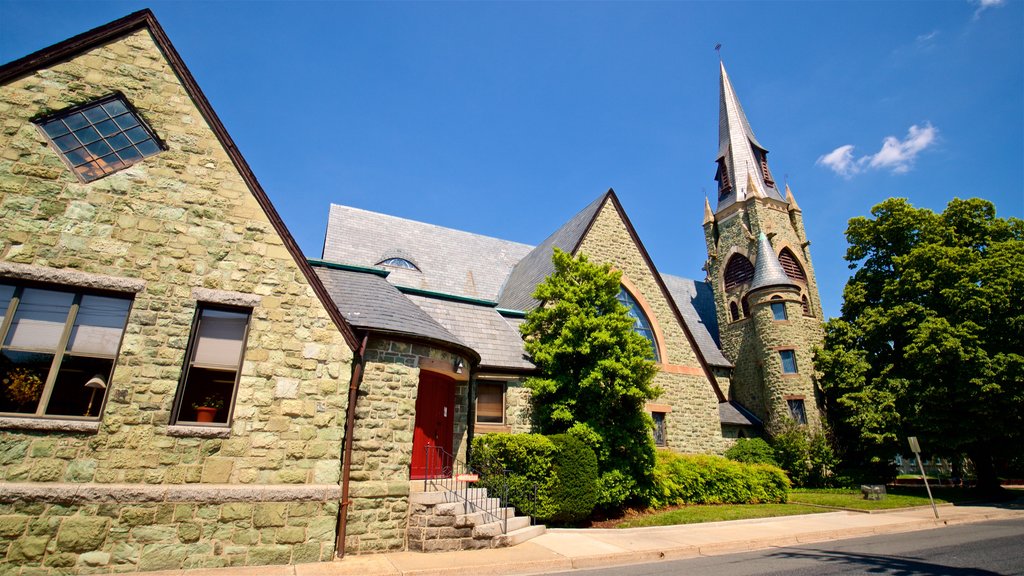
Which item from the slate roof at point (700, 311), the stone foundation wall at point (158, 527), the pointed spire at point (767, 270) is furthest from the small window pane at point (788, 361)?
the stone foundation wall at point (158, 527)

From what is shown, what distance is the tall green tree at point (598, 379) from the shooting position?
12.6 meters

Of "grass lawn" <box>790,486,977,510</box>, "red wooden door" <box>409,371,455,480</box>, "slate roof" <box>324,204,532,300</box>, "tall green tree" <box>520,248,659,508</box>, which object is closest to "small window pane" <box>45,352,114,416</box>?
"red wooden door" <box>409,371,455,480</box>

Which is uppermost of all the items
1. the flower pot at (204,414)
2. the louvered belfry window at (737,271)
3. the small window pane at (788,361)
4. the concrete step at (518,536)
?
the louvered belfry window at (737,271)

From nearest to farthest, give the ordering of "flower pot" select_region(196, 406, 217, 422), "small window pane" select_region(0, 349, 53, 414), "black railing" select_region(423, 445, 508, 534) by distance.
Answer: "small window pane" select_region(0, 349, 53, 414) < "flower pot" select_region(196, 406, 217, 422) < "black railing" select_region(423, 445, 508, 534)

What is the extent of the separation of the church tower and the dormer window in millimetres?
17717

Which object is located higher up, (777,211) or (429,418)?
(777,211)

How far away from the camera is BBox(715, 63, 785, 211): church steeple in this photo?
29781 millimetres

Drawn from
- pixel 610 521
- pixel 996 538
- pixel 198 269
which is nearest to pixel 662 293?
pixel 610 521

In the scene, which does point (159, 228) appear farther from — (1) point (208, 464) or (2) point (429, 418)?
(2) point (429, 418)

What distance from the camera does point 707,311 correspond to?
30.2 m

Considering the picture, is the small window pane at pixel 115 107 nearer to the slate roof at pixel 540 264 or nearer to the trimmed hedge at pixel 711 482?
the slate roof at pixel 540 264

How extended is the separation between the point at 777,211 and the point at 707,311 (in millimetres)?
7385

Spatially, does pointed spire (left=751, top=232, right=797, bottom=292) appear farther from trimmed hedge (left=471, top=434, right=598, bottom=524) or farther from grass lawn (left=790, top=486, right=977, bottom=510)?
trimmed hedge (left=471, top=434, right=598, bottom=524)

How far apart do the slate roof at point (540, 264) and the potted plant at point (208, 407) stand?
10.3 m
